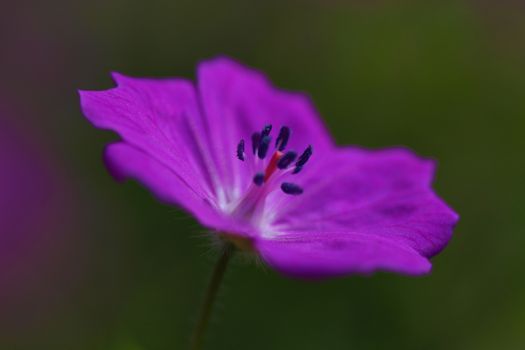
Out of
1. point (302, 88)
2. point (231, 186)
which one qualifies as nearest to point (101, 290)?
point (231, 186)

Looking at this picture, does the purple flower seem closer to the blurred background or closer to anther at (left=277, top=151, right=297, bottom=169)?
anther at (left=277, top=151, right=297, bottom=169)

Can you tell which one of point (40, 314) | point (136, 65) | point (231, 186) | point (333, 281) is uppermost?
point (231, 186)

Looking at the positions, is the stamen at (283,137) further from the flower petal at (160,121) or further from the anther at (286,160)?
the flower petal at (160,121)

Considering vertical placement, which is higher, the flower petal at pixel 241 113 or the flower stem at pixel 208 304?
the flower petal at pixel 241 113

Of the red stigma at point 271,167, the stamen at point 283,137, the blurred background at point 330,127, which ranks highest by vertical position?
the stamen at point 283,137

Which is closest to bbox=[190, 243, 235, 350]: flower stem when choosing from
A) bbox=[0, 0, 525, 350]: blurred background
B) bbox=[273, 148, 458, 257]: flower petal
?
bbox=[273, 148, 458, 257]: flower petal

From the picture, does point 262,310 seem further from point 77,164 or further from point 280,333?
point 77,164

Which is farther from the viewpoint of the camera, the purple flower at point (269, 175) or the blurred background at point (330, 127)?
the blurred background at point (330, 127)

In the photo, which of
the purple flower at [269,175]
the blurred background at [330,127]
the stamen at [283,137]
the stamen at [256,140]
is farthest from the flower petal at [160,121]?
the blurred background at [330,127]
